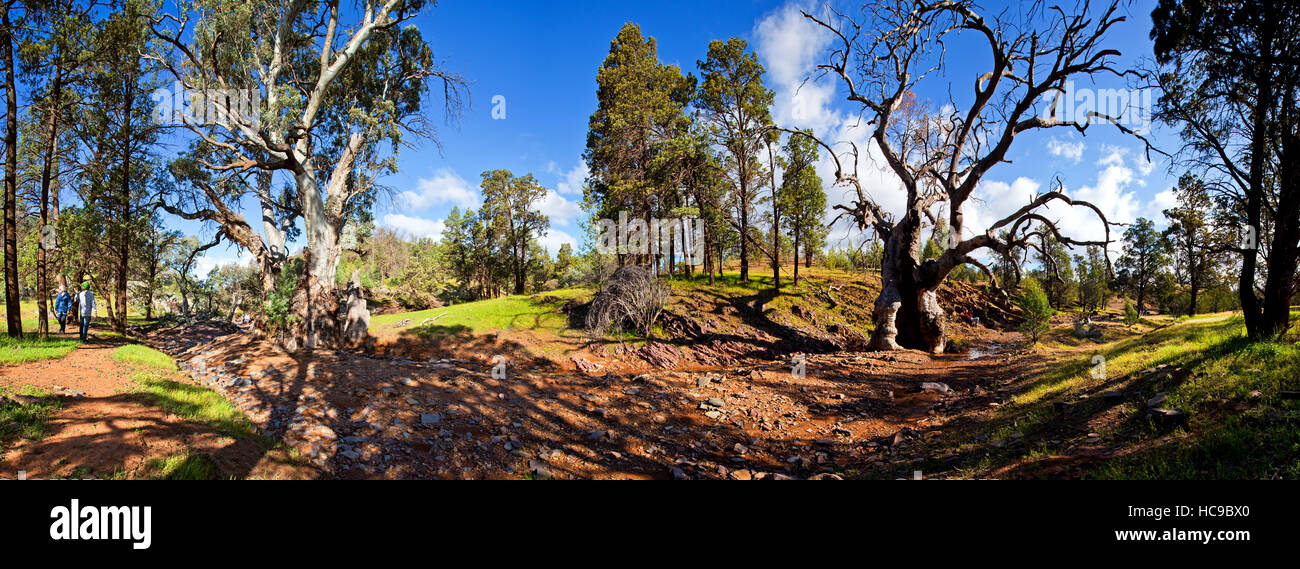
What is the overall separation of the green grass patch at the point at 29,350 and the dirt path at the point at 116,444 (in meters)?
2.71

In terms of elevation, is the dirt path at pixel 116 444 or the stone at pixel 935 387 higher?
the dirt path at pixel 116 444

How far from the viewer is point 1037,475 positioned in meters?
3.81

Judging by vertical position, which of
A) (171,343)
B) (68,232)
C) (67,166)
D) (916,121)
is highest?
(916,121)

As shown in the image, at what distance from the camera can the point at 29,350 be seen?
360 inches

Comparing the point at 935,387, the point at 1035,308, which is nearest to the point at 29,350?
the point at 935,387

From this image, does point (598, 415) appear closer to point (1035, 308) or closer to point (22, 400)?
point (22, 400)

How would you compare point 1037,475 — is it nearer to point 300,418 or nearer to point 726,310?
point 300,418

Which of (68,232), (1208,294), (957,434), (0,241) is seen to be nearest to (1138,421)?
(957,434)

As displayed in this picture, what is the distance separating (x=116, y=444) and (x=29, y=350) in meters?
9.02

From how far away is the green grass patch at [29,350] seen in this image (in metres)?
8.28

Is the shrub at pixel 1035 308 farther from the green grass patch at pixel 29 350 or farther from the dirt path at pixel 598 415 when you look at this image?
the green grass patch at pixel 29 350

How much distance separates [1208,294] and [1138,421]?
39.7m

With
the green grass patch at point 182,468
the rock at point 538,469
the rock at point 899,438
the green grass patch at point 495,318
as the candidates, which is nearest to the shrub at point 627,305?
the green grass patch at point 495,318

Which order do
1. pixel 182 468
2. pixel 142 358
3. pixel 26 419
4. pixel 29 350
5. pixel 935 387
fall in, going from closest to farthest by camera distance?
pixel 182 468 → pixel 26 419 → pixel 935 387 → pixel 29 350 → pixel 142 358
